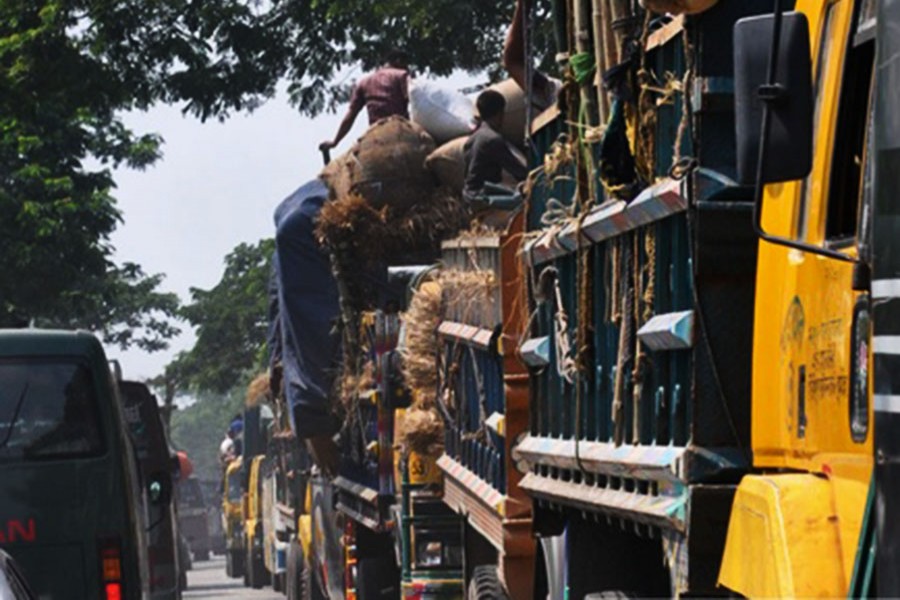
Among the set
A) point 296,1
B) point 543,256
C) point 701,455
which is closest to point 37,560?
point 543,256

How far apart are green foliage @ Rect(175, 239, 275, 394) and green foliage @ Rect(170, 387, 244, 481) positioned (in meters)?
84.7

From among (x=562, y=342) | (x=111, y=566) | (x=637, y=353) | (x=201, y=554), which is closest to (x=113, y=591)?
(x=111, y=566)

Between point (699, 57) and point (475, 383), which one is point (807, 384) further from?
point (475, 383)

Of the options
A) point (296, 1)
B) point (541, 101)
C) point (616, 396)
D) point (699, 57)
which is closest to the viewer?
point (699, 57)

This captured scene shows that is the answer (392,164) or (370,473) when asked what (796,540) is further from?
(370,473)

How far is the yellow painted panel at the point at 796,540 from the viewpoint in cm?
562

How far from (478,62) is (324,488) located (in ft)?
13.7

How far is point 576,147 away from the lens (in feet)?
31.4

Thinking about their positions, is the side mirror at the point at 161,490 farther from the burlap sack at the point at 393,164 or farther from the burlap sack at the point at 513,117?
the burlap sack at the point at 513,117

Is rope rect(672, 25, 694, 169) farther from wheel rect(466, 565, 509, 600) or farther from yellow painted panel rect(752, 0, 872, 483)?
wheel rect(466, 565, 509, 600)

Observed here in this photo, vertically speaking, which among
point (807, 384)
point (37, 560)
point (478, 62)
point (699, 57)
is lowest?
point (37, 560)

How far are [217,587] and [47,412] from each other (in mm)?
28146

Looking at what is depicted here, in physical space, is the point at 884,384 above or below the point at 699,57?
below

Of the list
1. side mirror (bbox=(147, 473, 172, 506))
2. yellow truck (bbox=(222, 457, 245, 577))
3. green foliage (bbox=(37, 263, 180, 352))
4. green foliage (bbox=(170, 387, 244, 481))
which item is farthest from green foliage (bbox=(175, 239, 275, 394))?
green foliage (bbox=(170, 387, 244, 481))
